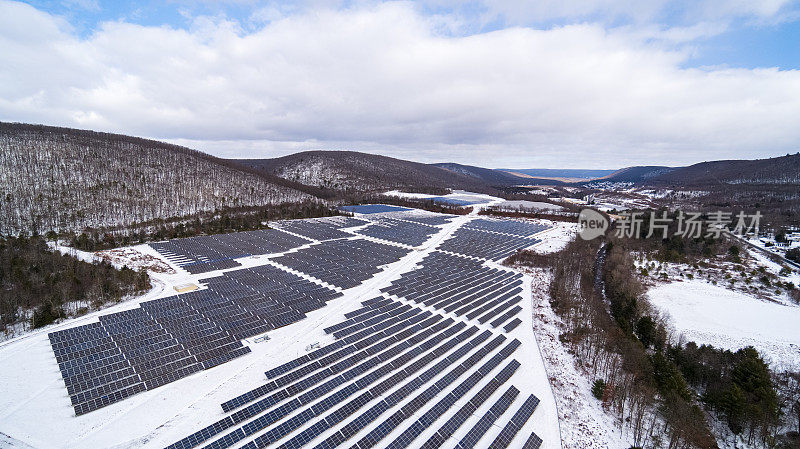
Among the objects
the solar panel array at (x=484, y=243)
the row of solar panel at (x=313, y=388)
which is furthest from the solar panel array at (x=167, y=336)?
the solar panel array at (x=484, y=243)

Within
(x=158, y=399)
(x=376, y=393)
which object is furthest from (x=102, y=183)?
(x=376, y=393)

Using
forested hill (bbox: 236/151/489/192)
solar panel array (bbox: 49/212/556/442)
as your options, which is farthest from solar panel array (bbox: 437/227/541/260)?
forested hill (bbox: 236/151/489/192)

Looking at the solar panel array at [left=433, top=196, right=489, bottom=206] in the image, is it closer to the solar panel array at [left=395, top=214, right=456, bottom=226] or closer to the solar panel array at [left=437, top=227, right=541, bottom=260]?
the solar panel array at [left=395, top=214, right=456, bottom=226]

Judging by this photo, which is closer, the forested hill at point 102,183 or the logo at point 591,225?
the forested hill at point 102,183

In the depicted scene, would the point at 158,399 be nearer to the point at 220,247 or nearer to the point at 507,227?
the point at 220,247

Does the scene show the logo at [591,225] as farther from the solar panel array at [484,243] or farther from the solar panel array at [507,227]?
the solar panel array at [484,243]

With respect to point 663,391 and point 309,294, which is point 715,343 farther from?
point 309,294
